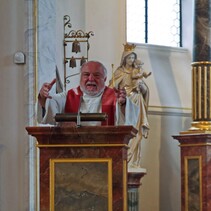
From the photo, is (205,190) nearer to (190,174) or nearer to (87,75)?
(190,174)

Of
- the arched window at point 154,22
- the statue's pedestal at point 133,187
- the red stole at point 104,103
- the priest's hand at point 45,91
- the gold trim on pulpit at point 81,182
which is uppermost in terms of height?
the arched window at point 154,22

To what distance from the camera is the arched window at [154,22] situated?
15.5 meters

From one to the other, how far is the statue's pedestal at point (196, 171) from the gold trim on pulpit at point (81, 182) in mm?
6941

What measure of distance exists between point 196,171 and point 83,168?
7092 mm

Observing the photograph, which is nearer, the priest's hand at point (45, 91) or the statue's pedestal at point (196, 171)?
the priest's hand at point (45, 91)

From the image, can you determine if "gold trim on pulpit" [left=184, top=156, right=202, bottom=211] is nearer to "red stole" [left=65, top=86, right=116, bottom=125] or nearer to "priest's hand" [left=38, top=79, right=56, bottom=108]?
"red stole" [left=65, top=86, right=116, bottom=125]

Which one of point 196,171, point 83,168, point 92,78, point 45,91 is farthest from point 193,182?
point 83,168

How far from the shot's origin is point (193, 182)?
11930mm

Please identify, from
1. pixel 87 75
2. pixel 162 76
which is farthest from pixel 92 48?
pixel 87 75

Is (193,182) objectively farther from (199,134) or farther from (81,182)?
(81,182)

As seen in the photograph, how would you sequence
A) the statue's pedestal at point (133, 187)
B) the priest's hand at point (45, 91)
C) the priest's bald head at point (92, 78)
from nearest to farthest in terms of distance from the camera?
the priest's hand at point (45, 91), the priest's bald head at point (92, 78), the statue's pedestal at point (133, 187)

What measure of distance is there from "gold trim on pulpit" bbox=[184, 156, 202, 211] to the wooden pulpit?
6.93m

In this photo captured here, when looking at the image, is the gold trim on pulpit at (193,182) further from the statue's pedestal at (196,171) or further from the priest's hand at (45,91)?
the priest's hand at (45,91)

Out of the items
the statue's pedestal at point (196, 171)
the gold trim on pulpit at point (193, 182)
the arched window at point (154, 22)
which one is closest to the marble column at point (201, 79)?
the statue's pedestal at point (196, 171)
